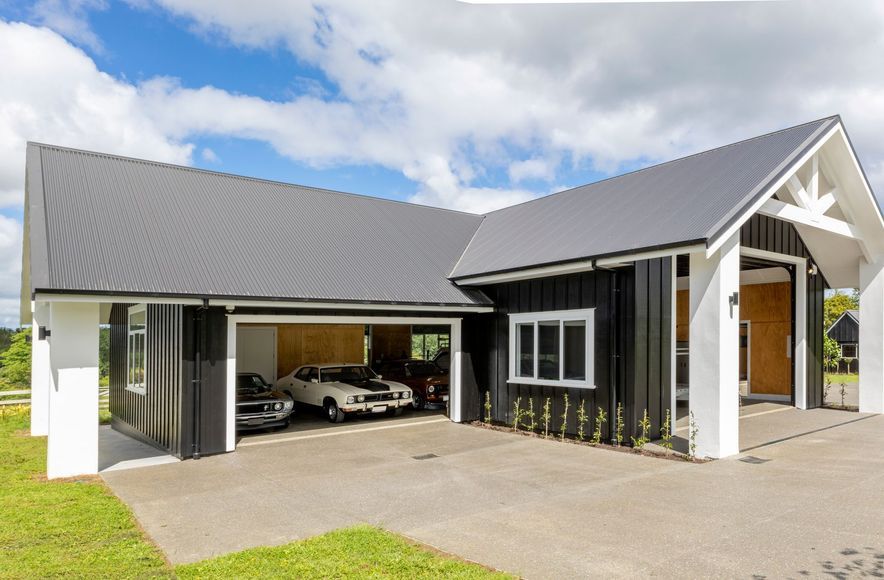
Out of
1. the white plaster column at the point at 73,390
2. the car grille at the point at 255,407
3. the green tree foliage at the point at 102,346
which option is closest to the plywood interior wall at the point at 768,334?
the car grille at the point at 255,407

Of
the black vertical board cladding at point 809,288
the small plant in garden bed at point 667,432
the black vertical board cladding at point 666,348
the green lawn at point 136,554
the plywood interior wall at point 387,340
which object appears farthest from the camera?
the plywood interior wall at point 387,340

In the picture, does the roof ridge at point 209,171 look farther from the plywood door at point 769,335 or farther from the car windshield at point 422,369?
the plywood door at point 769,335

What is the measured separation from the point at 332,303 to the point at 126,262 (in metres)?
3.66

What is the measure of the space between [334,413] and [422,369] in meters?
3.94

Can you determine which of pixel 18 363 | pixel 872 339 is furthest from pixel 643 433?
pixel 18 363

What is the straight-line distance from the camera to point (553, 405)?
1177cm

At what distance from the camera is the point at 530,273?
11891 mm

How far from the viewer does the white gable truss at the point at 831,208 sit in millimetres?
10734

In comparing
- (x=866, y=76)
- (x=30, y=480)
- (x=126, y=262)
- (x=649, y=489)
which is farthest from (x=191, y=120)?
(x=866, y=76)

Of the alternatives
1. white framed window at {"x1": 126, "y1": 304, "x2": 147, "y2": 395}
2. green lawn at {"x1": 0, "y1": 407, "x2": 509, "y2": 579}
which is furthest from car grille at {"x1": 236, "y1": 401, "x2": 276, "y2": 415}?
green lawn at {"x1": 0, "y1": 407, "x2": 509, "y2": 579}

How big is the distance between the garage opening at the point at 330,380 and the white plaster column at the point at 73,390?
350 centimetres

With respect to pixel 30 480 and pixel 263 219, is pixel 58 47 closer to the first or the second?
pixel 263 219

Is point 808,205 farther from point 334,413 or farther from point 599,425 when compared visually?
point 334,413

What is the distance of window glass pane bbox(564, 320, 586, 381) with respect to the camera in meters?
11.2
